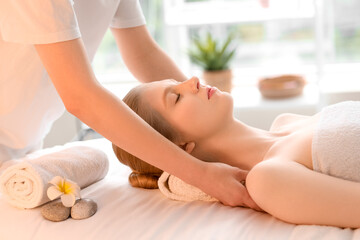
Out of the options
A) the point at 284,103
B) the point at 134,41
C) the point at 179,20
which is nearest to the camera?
the point at 134,41

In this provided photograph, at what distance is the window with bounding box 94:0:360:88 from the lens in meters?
4.41

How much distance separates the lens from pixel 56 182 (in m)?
A: 1.83

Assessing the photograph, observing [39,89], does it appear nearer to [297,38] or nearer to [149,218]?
[149,218]

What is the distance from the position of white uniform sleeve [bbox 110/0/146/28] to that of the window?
202cm

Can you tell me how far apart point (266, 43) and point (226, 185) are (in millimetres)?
3201

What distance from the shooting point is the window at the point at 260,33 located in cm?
441

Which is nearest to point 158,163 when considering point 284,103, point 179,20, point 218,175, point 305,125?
point 218,175

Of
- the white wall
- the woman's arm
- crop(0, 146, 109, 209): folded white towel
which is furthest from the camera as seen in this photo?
the white wall

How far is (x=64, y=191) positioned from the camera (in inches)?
71.3

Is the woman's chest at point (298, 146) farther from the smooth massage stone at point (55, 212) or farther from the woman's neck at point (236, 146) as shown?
the smooth massage stone at point (55, 212)

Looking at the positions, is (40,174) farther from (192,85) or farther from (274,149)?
(274,149)

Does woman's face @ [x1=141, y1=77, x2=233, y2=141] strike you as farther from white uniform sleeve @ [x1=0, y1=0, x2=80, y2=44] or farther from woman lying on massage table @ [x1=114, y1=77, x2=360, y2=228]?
white uniform sleeve @ [x1=0, y1=0, x2=80, y2=44]

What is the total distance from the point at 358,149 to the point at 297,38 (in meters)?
3.15

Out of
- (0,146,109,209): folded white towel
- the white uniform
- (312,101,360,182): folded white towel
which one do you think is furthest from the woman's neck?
the white uniform
